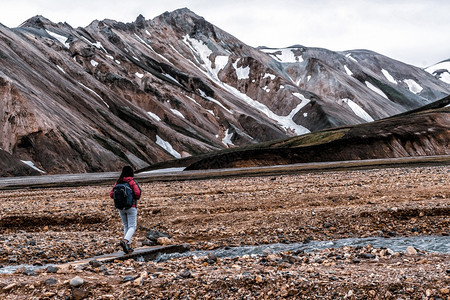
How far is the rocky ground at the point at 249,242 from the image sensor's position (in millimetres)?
8133

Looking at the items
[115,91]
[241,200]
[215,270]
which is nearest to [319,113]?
[115,91]

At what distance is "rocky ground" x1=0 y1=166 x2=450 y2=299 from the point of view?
26.7 feet

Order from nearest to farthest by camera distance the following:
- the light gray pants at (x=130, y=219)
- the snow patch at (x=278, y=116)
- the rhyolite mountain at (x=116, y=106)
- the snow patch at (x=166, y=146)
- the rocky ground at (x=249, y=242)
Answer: the rocky ground at (x=249, y=242) < the light gray pants at (x=130, y=219) < the rhyolite mountain at (x=116, y=106) < the snow patch at (x=166, y=146) < the snow patch at (x=278, y=116)

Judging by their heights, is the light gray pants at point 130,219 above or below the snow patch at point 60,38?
below

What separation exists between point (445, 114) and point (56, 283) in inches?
2469

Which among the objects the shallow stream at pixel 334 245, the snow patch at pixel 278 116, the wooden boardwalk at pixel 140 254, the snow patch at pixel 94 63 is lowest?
the shallow stream at pixel 334 245

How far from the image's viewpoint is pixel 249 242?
13.4 m

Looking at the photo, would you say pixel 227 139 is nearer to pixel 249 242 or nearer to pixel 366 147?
pixel 366 147

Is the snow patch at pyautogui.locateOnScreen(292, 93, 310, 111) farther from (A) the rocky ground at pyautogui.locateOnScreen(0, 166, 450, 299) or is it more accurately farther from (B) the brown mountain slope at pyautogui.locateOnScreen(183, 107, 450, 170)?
(A) the rocky ground at pyautogui.locateOnScreen(0, 166, 450, 299)

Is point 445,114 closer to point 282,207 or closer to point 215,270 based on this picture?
point 282,207

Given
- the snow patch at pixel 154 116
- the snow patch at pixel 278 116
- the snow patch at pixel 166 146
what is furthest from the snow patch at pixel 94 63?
the snow patch at pixel 278 116

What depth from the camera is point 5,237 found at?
15016mm

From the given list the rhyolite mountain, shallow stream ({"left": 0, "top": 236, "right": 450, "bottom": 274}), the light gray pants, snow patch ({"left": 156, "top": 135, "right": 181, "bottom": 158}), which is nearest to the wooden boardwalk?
shallow stream ({"left": 0, "top": 236, "right": 450, "bottom": 274})

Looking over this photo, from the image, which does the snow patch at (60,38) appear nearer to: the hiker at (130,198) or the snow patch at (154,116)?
the snow patch at (154,116)
